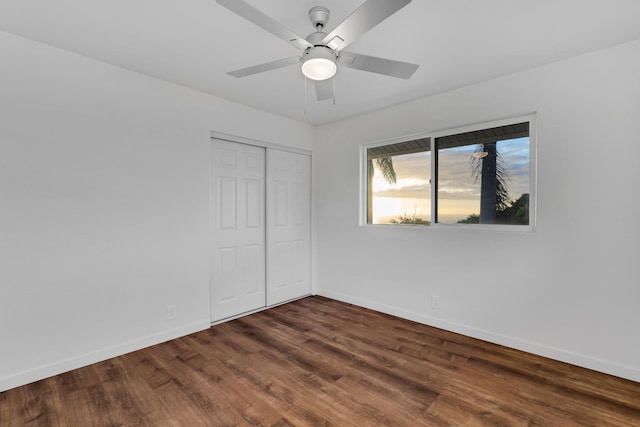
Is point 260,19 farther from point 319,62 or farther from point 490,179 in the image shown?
point 490,179

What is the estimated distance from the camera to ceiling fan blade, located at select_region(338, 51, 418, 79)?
174 centimetres

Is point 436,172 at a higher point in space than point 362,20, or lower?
lower

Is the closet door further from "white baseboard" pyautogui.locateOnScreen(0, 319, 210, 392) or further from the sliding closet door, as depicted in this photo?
"white baseboard" pyautogui.locateOnScreen(0, 319, 210, 392)

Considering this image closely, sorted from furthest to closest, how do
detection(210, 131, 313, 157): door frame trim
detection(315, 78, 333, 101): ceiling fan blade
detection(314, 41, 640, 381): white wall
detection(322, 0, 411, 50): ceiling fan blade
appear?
detection(210, 131, 313, 157): door frame trim < detection(314, 41, 640, 381): white wall < detection(315, 78, 333, 101): ceiling fan blade < detection(322, 0, 411, 50): ceiling fan blade

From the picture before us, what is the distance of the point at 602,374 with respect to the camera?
2240 mm

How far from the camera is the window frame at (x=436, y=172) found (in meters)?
2.62

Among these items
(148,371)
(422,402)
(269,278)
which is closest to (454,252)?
(422,402)

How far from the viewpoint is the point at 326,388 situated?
2.10m

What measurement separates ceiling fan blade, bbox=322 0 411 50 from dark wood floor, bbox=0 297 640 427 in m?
2.17

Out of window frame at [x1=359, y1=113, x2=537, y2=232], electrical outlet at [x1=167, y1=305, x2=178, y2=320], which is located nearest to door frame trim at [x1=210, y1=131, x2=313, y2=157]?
window frame at [x1=359, y1=113, x2=537, y2=232]

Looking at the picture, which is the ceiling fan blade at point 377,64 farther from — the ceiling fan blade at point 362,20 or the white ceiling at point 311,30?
the white ceiling at point 311,30

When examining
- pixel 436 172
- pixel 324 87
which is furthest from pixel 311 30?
pixel 436 172

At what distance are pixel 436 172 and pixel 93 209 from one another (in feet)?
10.7

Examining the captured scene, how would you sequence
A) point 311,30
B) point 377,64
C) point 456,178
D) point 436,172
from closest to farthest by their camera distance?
point 377,64 → point 311,30 → point 456,178 → point 436,172
